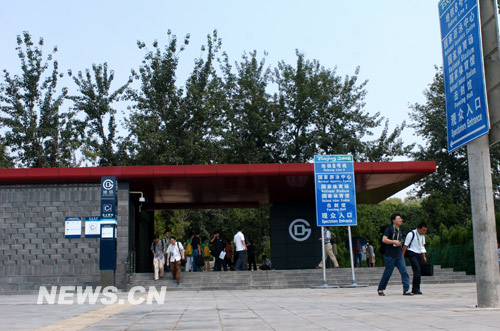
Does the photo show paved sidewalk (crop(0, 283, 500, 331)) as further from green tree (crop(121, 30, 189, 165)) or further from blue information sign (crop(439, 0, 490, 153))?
green tree (crop(121, 30, 189, 165))

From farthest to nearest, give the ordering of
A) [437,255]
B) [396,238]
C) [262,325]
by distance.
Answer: [437,255]
[396,238]
[262,325]

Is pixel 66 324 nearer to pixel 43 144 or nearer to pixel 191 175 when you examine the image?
pixel 191 175

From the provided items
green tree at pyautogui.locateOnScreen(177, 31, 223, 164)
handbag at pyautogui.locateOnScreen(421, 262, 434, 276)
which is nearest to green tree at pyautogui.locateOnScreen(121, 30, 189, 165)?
green tree at pyautogui.locateOnScreen(177, 31, 223, 164)

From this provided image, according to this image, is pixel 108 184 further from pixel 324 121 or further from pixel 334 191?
pixel 324 121

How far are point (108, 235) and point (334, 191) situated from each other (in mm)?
7257

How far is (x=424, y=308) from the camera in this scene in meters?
7.95

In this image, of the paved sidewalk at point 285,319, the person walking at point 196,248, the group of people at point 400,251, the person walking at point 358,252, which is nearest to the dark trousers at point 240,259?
the person walking at point 196,248

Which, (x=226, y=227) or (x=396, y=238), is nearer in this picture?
(x=396, y=238)

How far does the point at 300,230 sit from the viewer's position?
2473 centimetres

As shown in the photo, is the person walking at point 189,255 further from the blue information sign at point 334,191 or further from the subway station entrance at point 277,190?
the blue information sign at point 334,191

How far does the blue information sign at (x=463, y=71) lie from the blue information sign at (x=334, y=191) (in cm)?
737

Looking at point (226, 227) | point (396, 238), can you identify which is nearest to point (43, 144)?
point (226, 227)

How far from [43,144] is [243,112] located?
1390 cm

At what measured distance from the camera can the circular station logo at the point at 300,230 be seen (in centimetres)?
2467
